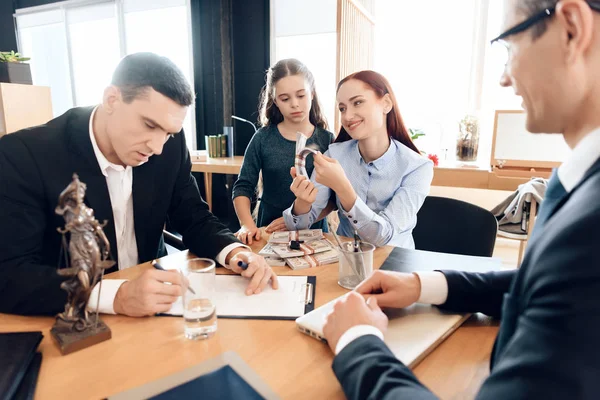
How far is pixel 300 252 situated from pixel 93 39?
5.87 m

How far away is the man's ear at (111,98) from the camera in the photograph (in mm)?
1236

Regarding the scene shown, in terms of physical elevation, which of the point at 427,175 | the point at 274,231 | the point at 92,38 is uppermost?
the point at 92,38

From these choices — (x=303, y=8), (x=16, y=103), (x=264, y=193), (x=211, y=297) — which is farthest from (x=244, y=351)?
(x=303, y=8)

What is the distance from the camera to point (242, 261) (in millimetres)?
1170

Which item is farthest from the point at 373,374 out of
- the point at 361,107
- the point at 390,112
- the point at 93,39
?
the point at 93,39

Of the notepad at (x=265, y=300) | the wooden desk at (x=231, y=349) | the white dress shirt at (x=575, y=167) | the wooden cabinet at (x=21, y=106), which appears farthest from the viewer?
the wooden cabinet at (x=21, y=106)

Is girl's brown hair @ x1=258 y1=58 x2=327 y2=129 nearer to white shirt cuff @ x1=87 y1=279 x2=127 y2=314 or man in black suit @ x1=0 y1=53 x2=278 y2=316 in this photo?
man in black suit @ x1=0 y1=53 x2=278 y2=316

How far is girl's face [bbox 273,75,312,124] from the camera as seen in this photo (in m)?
2.15

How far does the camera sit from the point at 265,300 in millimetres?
1047

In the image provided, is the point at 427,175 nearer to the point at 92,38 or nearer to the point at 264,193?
the point at 264,193

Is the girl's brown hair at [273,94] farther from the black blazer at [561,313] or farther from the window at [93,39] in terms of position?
the window at [93,39]

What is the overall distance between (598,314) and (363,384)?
335 millimetres

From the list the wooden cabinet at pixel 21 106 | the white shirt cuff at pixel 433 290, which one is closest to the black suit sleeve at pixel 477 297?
the white shirt cuff at pixel 433 290

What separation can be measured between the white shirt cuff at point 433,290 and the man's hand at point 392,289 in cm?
1
